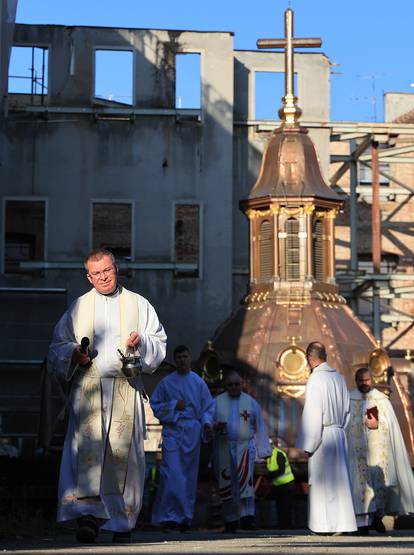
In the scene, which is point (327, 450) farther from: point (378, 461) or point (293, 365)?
point (293, 365)

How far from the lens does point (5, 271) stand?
140 ft

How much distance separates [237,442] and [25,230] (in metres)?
24.2

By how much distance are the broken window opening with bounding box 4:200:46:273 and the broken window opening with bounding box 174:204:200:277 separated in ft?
11.4

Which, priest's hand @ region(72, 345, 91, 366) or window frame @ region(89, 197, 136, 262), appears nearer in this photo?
priest's hand @ region(72, 345, 91, 366)

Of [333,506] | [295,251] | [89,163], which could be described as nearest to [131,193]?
[89,163]

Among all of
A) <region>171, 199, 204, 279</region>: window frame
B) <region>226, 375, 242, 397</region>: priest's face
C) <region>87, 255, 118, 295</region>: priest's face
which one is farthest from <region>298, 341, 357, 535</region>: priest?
<region>171, 199, 204, 279</region>: window frame

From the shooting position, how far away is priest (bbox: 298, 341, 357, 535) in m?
16.6

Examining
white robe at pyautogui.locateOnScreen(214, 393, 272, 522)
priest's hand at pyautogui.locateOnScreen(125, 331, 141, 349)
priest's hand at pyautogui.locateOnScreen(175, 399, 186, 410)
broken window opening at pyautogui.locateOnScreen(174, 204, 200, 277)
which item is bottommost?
white robe at pyautogui.locateOnScreen(214, 393, 272, 522)

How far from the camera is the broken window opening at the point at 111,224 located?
42.7 meters

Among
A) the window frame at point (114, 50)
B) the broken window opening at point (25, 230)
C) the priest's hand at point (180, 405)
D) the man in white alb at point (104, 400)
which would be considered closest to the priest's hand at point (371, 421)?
the priest's hand at point (180, 405)

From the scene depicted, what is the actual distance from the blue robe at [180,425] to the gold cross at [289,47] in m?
13.9

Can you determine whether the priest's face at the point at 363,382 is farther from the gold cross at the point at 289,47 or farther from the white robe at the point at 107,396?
the gold cross at the point at 289,47

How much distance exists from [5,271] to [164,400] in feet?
79.8

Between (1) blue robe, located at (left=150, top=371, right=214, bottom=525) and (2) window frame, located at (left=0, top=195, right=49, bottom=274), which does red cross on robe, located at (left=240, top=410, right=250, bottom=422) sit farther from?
(2) window frame, located at (left=0, top=195, right=49, bottom=274)
